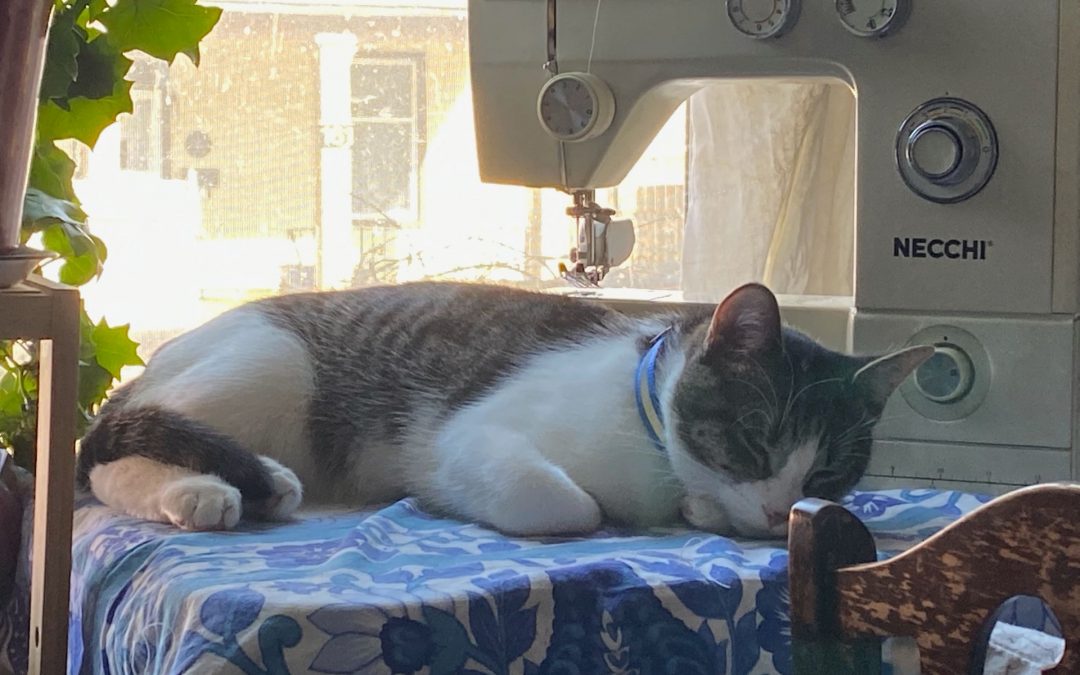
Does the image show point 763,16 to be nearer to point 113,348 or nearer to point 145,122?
point 113,348

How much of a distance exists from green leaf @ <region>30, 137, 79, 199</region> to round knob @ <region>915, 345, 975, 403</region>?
0.82 metres

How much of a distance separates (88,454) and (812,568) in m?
0.76

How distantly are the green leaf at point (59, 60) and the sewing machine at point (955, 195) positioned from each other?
0.50m

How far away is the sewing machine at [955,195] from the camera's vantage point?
107 cm

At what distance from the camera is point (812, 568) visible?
0.50 m

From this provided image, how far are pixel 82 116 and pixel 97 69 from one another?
0.07m

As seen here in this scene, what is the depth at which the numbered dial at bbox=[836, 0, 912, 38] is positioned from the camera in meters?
1.09

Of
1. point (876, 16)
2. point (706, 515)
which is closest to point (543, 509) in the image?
point (706, 515)

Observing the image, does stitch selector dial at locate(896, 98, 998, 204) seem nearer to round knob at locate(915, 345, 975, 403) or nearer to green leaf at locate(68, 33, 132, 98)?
round knob at locate(915, 345, 975, 403)

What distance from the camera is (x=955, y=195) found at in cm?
108

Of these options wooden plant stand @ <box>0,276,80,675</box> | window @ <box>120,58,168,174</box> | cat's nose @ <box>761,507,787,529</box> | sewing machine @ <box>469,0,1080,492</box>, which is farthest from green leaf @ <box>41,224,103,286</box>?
cat's nose @ <box>761,507,787,529</box>

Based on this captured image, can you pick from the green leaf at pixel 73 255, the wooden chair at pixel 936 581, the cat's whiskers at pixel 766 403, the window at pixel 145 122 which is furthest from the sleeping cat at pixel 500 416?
the window at pixel 145 122

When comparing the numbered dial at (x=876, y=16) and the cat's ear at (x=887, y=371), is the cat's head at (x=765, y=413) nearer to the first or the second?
the cat's ear at (x=887, y=371)

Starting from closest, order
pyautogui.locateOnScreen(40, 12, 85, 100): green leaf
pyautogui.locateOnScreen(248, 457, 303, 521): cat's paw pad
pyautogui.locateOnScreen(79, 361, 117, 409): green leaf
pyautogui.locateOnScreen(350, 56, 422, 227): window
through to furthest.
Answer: pyautogui.locateOnScreen(248, 457, 303, 521): cat's paw pad
pyautogui.locateOnScreen(40, 12, 85, 100): green leaf
pyautogui.locateOnScreen(79, 361, 117, 409): green leaf
pyautogui.locateOnScreen(350, 56, 422, 227): window
